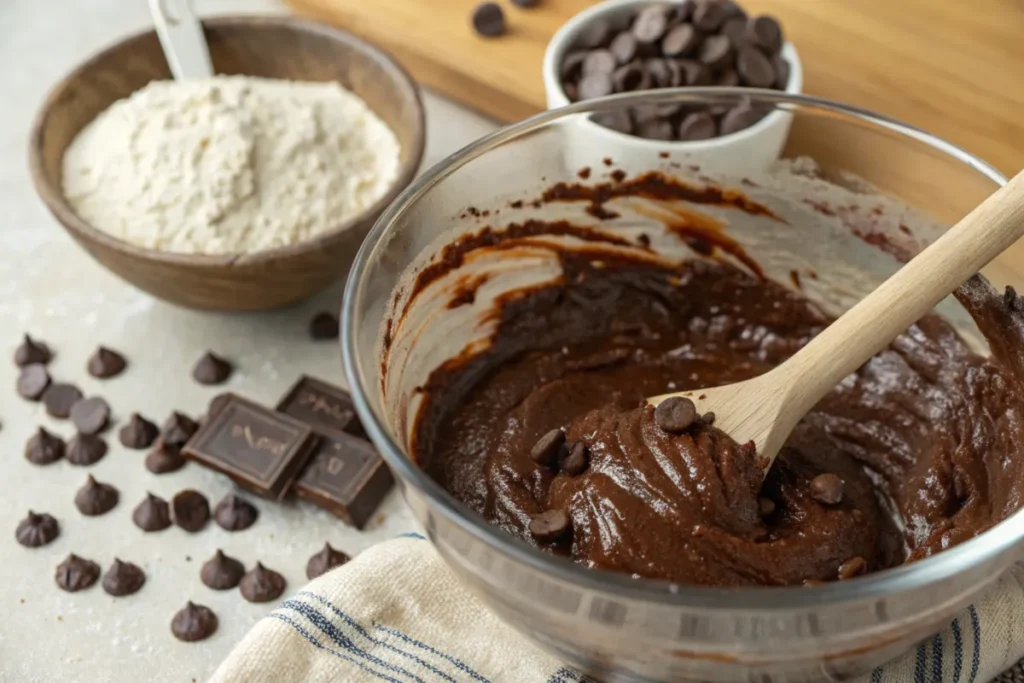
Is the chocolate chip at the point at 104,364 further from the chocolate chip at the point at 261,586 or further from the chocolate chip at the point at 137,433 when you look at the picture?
the chocolate chip at the point at 261,586

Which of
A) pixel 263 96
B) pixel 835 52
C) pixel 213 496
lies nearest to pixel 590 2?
pixel 835 52

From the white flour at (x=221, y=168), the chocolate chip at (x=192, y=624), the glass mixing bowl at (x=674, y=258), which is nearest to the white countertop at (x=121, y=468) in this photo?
the chocolate chip at (x=192, y=624)

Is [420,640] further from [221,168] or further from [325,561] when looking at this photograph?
[221,168]

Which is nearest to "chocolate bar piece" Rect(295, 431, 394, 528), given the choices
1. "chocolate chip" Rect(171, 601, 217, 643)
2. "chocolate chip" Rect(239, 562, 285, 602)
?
"chocolate chip" Rect(239, 562, 285, 602)

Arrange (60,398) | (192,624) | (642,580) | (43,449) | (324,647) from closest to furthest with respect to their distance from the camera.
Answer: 1. (642,580)
2. (324,647)
3. (192,624)
4. (43,449)
5. (60,398)

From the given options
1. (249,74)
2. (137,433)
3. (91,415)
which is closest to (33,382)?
(91,415)

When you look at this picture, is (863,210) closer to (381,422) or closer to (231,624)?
(381,422)
